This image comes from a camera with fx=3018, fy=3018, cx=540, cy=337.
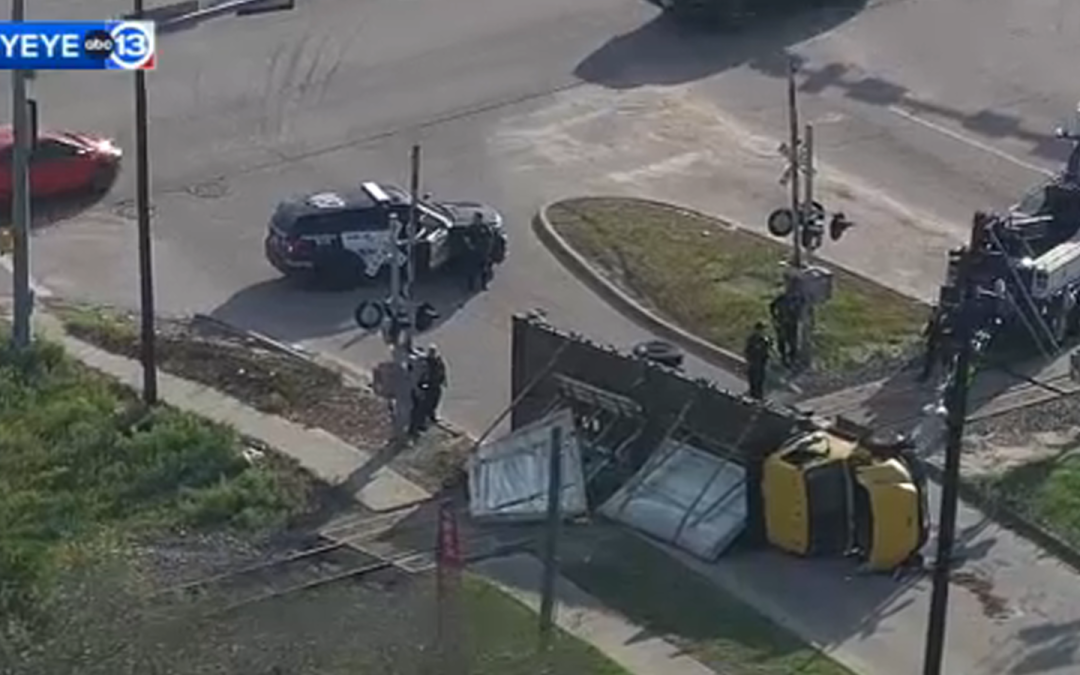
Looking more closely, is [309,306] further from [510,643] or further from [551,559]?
[510,643]

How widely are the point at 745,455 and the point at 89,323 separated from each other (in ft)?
36.8

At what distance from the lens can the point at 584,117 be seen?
51.3 meters

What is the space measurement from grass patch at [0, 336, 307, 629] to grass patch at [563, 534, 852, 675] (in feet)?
13.3

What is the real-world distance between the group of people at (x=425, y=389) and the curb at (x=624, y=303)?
4597 mm

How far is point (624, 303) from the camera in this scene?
142 ft

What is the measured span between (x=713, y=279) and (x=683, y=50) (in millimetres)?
11565

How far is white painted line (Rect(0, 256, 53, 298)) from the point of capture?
1715 inches

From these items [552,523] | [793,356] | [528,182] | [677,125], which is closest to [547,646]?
[552,523]

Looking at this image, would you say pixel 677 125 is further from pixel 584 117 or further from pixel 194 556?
pixel 194 556

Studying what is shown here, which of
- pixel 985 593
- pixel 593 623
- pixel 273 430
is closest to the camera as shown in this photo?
pixel 593 623

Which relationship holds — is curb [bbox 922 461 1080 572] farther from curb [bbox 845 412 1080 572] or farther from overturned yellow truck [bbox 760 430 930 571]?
overturned yellow truck [bbox 760 430 930 571]

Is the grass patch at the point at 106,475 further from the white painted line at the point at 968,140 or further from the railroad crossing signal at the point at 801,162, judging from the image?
the white painted line at the point at 968,140

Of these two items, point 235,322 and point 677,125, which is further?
point 677,125

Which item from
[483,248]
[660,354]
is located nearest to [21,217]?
[483,248]
